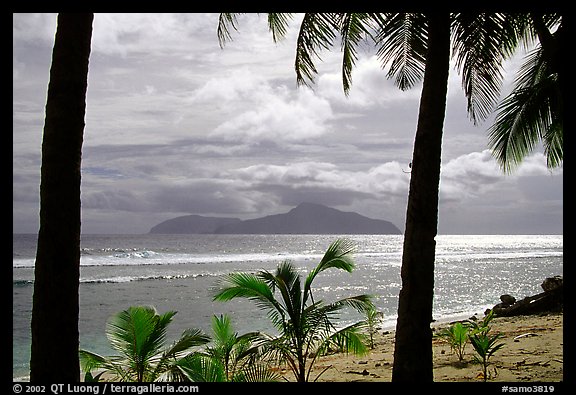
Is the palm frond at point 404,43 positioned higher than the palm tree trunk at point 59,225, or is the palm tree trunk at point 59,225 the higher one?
the palm frond at point 404,43

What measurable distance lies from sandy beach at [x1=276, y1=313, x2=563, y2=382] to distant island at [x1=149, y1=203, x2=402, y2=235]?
3683 inches

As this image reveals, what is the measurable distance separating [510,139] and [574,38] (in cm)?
479

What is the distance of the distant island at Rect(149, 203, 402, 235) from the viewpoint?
104375 mm

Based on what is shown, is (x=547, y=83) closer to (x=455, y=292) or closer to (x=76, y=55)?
(x=76, y=55)

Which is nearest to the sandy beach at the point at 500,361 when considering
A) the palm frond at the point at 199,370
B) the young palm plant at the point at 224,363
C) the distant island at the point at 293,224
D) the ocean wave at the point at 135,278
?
the young palm plant at the point at 224,363

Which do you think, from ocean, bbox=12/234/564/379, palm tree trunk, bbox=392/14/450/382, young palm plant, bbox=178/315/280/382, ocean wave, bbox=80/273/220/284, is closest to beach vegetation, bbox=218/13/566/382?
palm tree trunk, bbox=392/14/450/382

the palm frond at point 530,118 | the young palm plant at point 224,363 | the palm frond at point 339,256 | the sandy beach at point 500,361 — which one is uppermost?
the palm frond at point 530,118

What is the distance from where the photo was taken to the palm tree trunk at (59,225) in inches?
151

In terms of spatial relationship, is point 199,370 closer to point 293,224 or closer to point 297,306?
point 297,306

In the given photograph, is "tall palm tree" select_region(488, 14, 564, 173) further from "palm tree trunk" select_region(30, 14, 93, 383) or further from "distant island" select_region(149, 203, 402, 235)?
"distant island" select_region(149, 203, 402, 235)

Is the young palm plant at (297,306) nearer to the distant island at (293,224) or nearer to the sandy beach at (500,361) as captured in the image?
the sandy beach at (500,361)

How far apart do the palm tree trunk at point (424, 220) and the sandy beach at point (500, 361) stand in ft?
5.48

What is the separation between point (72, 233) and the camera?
388 cm
